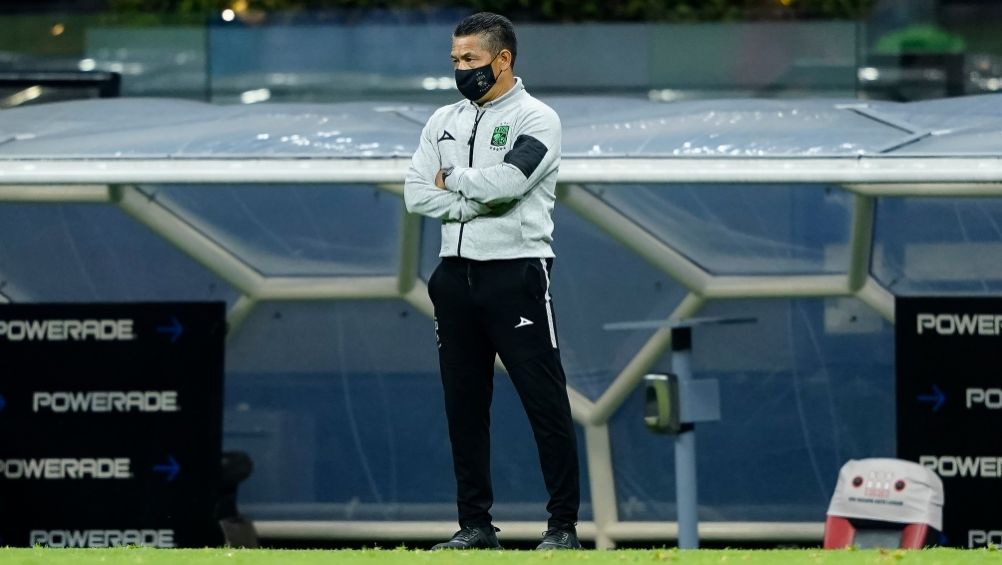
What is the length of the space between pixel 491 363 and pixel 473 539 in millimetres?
480

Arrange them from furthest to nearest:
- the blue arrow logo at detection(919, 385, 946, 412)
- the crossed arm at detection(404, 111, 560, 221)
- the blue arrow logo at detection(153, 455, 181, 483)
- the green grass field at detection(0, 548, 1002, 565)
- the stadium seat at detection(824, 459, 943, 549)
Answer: the blue arrow logo at detection(153, 455, 181, 483), the blue arrow logo at detection(919, 385, 946, 412), the stadium seat at detection(824, 459, 943, 549), the crossed arm at detection(404, 111, 560, 221), the green grass field at detection(0, 548, 1002, 565)

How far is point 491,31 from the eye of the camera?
492 centimetres

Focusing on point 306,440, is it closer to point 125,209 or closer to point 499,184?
point 125,209

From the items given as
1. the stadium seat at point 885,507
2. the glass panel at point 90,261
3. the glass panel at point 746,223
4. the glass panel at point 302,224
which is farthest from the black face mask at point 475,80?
the glass panel at point 90,261

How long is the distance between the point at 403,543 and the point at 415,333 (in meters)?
0.90

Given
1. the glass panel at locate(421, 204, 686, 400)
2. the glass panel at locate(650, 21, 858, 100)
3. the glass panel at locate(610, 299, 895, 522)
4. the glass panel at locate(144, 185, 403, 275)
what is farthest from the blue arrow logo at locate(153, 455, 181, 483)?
the glass panel at locate(650, 21, 858, 100)

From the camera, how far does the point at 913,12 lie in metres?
11.9

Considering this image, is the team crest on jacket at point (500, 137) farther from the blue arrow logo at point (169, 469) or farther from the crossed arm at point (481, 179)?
the blue arrow logo at point (169, 469)

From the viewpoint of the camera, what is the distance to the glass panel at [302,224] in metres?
7.82

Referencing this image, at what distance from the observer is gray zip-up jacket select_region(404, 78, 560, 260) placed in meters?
4.84

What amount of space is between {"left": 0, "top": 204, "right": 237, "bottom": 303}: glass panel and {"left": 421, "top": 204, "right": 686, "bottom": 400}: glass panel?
3.49 ft

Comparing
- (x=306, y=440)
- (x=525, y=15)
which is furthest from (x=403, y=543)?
(x=525, y=15)

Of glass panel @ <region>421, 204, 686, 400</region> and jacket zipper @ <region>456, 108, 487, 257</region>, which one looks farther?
glass panel @ <region>421, 204, 686, 400</region>

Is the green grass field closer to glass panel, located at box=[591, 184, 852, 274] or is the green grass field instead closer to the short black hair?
the short black hair
